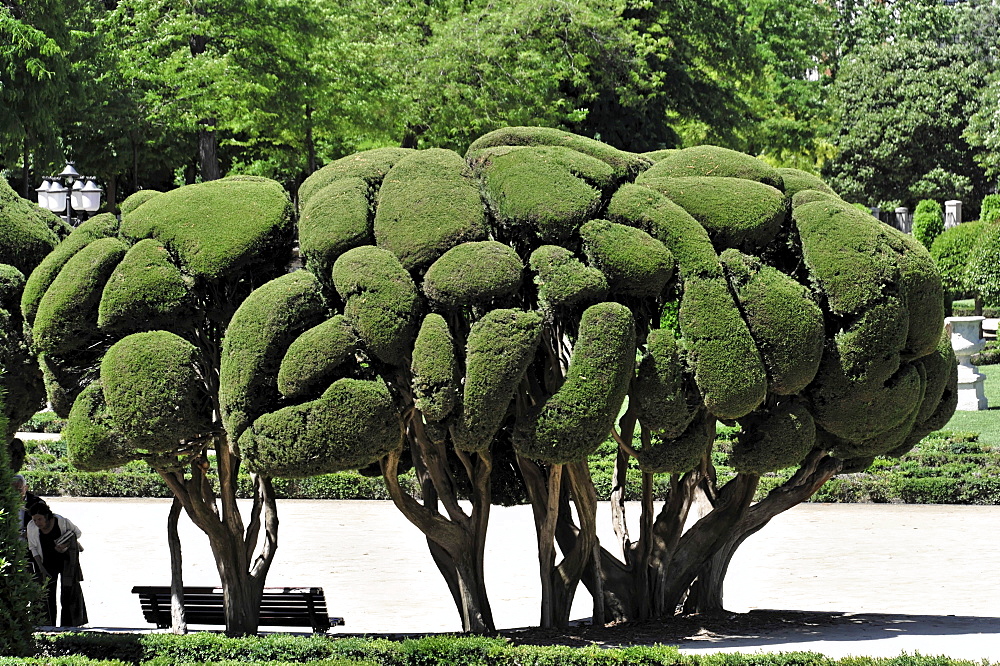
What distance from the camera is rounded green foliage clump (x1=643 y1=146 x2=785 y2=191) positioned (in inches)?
369

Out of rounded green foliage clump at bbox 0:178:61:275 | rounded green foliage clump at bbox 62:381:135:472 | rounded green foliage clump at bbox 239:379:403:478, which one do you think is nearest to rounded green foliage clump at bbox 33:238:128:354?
rounded green foliage clump at bbox 62:381:135:472

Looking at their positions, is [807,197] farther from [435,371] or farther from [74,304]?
[74,304]

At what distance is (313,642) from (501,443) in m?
2.33

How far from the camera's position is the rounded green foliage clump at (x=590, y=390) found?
8258 millimetres

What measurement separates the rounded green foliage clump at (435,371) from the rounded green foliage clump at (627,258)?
1.19m

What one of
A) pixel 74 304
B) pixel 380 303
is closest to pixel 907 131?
pixel 380 303

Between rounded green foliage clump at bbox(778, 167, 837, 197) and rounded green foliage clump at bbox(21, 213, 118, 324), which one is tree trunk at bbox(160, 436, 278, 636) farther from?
rounded green foliage clump at bbox(778, 167, 837, 197)

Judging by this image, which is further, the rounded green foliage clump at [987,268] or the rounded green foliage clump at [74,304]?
the rounded green foliage clump at [987,268]

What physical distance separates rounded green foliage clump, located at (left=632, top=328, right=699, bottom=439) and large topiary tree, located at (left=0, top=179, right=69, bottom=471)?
4824 millimetres

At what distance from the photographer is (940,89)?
50.8 meters

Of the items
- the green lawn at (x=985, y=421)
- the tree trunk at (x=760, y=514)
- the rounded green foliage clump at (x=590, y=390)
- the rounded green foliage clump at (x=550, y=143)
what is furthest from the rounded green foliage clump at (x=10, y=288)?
the green lawn at (x=985, y=421)

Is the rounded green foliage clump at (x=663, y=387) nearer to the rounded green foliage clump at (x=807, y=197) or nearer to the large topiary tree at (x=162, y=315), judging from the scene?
the rounded green foliage clump at (x=807, y=197)

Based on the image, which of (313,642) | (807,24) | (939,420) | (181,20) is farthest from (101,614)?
(807,24)

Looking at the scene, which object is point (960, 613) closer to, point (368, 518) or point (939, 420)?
point (939, 420)
